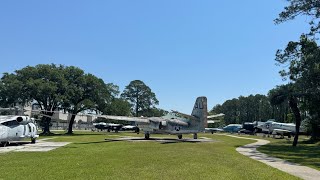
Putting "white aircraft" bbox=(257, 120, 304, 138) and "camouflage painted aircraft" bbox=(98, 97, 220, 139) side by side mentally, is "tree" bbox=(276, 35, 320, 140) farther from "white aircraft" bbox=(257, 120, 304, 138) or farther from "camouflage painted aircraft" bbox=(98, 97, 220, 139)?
"white aircraft" bbox=(257, 120, 304, 138)

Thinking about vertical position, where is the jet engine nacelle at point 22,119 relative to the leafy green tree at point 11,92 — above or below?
below

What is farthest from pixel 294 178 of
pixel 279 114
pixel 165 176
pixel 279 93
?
pixel 279 114

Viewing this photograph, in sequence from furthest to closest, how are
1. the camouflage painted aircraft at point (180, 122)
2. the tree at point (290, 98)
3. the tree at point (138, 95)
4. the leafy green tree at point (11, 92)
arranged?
the tree at point (138, 95) < the leafy green tree at point (11, 92) < the camouflage painted aircraft at point (180, 122) < the tree at point (290, 98)

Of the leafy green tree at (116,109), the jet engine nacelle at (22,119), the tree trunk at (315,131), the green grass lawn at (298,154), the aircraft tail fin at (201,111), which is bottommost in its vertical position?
the green grass lawn at (298,154)

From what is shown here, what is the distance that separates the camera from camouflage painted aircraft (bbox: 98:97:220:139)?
45.5m

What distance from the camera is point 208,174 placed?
13.8 meters

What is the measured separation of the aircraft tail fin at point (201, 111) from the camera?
4516 centimetres

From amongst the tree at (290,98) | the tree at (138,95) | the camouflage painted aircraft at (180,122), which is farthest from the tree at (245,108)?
the camouflage painted aircraft at (180,122)

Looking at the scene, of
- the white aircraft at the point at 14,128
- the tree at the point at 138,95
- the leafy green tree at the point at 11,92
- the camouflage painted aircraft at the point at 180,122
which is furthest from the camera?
the tree at the point at 138,95

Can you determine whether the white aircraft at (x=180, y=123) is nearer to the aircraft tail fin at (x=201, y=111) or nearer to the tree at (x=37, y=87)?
the aircraft tail fin at (x=201, y=111)

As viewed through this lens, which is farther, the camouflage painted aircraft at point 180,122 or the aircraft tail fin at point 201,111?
the camouflage painted aircraft at point 180,122


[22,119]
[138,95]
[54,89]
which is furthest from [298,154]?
[138,95]

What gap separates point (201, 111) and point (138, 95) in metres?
99.5

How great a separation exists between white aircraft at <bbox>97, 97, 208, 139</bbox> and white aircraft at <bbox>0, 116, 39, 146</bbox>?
12.7m
